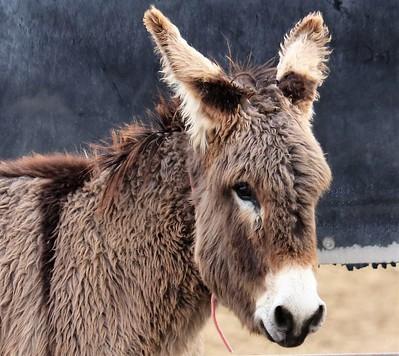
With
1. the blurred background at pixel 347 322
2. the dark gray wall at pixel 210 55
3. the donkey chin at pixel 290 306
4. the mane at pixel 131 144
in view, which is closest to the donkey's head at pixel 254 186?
the donkey chin at pixel 290 306

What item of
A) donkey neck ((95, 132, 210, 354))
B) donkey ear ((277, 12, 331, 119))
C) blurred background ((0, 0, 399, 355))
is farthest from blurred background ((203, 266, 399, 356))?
donkey ear ((277, 12, 331, 119))

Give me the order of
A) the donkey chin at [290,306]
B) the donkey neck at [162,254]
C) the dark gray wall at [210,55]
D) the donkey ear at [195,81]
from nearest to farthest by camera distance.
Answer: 1. the donkey chin at [290,306]
2. the donkey ear at [195,81]
3. the donkey neck at [162,254]
4. the dark gray wall at [210,55]

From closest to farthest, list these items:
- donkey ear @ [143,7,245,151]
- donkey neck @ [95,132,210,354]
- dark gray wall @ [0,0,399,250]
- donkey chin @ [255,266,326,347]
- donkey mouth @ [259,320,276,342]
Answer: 1. donkey chin @ [255,266,326,347]
2. donkey mouth @ [259,320,276,342]
3. donkey ear @ [143,7,245,151]
4. donkey neck @ [95,132,210,354]
5. dark gray wall @ [0,0,399,250]

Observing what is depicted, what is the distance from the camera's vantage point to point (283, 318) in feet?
9.50

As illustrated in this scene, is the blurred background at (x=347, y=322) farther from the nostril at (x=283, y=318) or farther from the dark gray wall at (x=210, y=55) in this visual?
the nostril at (x=283, y=318)

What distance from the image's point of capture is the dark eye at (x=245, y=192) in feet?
9.95

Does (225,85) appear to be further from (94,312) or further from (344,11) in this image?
(344,11)

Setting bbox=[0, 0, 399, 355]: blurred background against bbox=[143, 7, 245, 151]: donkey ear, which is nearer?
bbox=[143, 7, 245, 151]: donkey ear

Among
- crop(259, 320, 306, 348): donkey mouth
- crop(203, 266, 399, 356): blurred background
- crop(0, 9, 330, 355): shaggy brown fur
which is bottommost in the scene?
crop(203, 266, 399, 356): blurred background

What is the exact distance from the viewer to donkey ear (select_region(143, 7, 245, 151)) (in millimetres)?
3135

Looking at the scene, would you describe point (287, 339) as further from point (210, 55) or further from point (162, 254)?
point (210, 55)

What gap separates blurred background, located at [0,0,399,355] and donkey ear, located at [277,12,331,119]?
0.86 metres

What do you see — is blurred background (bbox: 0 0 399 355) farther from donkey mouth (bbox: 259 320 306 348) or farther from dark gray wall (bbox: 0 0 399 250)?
donkey mouth (bbox: 259 320 306 348)

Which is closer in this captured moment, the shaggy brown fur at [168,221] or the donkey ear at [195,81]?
the shaggy brown fur at [168,221]
